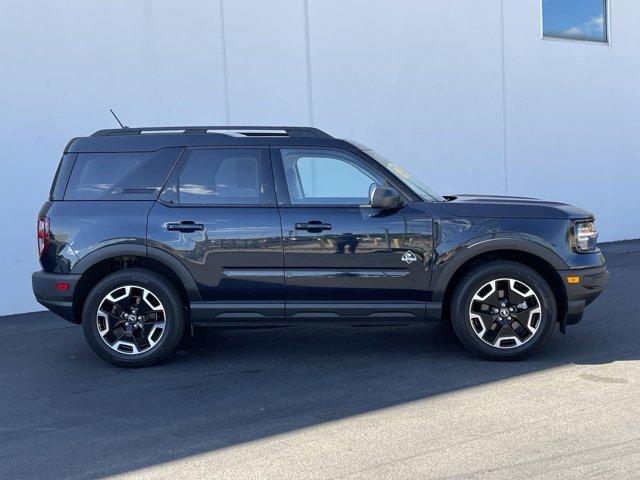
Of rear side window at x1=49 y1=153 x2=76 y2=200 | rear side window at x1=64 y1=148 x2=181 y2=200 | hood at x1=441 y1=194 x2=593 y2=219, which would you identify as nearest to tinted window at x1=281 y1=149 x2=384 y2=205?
hood at x1=441 y1=194 x2=593 y2=219

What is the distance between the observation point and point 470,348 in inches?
227

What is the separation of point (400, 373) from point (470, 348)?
0.66m

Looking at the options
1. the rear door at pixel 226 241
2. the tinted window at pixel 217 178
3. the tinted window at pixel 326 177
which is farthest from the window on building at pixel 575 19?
the rear door at pixel 226 241

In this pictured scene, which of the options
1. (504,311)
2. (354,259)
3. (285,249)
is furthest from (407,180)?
(504,311)

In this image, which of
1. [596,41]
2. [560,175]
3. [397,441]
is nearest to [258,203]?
[397,441]

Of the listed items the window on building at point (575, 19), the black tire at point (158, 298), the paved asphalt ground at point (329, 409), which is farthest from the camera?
the window on building at point (575, 19)

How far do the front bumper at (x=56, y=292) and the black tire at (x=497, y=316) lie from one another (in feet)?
10.4

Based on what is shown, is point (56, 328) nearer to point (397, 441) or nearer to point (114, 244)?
point (114, 244)

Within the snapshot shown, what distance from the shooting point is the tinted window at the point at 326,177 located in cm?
580

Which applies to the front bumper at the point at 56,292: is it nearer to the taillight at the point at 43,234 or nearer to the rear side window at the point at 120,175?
the taillight at the point at 43,234

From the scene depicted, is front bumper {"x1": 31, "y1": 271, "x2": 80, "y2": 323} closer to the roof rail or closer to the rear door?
the rear door

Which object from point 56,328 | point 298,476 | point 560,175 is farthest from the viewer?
point 560,175

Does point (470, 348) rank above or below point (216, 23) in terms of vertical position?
below

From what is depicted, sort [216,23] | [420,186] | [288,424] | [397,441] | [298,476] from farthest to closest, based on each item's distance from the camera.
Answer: [216,23] → [420,186] → [288,424] → [397,441] → [298,476]
